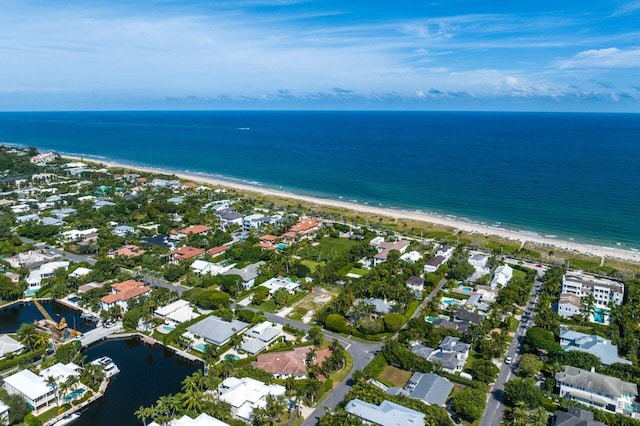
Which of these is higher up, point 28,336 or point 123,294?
point 123,294

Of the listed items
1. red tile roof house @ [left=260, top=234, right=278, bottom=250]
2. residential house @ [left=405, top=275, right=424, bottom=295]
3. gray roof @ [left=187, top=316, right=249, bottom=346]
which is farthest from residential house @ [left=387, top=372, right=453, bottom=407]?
red tile roof house @ [left=260, top=234, right=278, bottom=250]

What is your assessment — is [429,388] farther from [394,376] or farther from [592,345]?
[592,345]

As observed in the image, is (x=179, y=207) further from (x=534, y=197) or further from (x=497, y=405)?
(x=534, y=197)

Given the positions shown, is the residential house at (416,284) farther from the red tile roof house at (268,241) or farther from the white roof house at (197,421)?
the white roof house at (197,421)

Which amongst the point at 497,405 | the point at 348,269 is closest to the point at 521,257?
the point at 348,269

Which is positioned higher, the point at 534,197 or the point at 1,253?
the point at 534,197

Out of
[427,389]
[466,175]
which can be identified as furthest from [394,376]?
[466,175]
